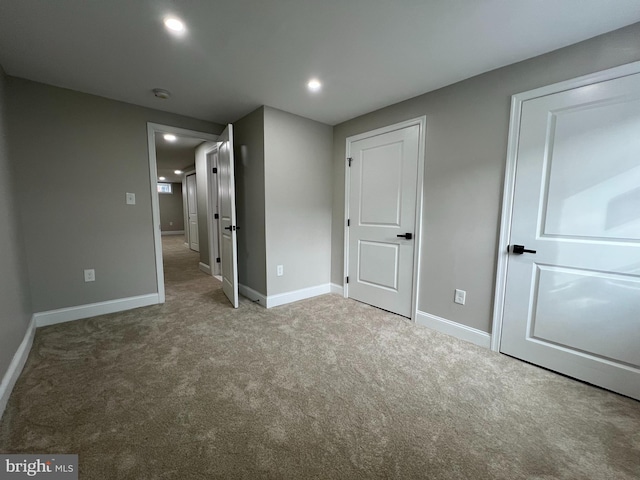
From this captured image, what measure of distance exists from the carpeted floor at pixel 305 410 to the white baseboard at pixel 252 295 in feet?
2.15

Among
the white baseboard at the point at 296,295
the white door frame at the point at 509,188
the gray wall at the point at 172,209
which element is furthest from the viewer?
the gray wall at the point at 172,209

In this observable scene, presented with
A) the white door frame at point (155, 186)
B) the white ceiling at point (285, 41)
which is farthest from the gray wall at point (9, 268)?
the white door frame at point (155, 186)

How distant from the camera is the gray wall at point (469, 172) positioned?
1.89 m

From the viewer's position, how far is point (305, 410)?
58.6 inches

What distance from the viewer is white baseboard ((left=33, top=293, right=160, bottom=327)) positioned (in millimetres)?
2496

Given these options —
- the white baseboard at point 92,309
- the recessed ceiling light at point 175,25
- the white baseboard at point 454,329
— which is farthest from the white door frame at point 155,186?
the white baseboard at point 454,329

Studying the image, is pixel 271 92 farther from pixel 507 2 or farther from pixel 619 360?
pixel 619 360

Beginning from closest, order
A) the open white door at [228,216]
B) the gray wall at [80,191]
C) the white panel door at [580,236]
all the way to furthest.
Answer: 1. the white panel door at [580,236]
2. the gray wall at [80,191]
3. the open white door at [228,216]

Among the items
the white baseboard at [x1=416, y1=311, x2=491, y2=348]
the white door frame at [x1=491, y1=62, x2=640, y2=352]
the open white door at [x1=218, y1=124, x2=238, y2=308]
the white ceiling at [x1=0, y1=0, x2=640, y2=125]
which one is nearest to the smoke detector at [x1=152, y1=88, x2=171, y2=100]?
the white ceiling at [x1=0, y1=0, x2=640, y2=125]

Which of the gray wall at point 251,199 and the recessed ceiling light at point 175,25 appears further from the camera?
the gray wall at point 251,199

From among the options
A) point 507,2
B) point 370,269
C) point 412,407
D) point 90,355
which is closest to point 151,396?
point 90,355

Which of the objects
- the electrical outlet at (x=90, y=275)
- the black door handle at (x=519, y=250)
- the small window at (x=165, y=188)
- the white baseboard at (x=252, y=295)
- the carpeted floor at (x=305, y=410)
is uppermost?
the small window at (x=165, y=188)

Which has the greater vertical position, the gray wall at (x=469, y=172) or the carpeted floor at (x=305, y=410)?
the gray wall at (x=469, y=172)

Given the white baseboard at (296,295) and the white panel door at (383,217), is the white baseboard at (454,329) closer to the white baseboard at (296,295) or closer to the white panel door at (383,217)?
the white panel door at (383,217)
